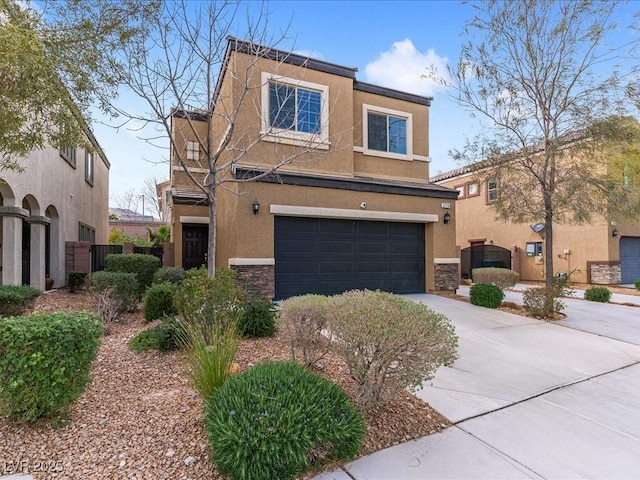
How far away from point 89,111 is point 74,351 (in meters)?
5.25

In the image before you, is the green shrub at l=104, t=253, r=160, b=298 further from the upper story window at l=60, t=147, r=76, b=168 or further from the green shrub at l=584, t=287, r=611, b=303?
the green shrub at l=584, t=287, r=611, b=303

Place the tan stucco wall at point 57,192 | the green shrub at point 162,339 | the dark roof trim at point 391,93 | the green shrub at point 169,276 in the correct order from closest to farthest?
1. the green shrub at point 162,339
2. the green shrub at point 169,276
3. the tan stucco wall at point 57,192
4. the dark roof trim at point 391,93

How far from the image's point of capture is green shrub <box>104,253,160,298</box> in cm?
995

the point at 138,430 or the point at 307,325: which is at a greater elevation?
the point at 307,325

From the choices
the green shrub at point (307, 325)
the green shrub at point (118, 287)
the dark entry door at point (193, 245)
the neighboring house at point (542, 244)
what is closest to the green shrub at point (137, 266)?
the green shrub at point (118, 287)

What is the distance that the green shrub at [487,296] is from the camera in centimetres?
988

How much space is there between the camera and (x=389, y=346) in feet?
10.8

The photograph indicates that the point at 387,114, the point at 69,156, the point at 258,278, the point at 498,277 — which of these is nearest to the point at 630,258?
the point at 498,277

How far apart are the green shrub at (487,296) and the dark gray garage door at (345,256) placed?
220cm

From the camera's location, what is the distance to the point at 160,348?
5.40 meters

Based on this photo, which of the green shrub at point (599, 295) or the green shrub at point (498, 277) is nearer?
the green shrub at point (599, 295)

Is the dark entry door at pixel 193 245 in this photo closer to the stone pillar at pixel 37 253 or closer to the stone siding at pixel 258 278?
the stone pillar at pixel 37 253

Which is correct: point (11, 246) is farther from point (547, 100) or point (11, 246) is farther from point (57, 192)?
point (547, 100)

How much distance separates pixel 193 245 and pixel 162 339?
8.21 m
